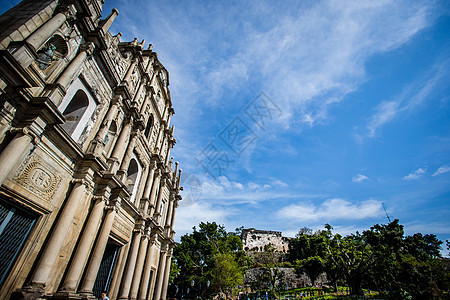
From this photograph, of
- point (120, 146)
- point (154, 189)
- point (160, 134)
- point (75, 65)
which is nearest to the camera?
point (75, 65)

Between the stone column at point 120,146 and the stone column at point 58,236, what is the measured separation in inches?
76.1

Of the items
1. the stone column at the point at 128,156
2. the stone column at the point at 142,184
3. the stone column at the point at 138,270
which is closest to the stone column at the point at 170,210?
the stone column at the point at 138,270

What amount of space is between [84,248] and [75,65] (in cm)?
703

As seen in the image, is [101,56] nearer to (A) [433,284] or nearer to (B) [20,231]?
(B) [20,231]

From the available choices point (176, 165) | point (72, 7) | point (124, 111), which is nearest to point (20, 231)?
point (124, 111)

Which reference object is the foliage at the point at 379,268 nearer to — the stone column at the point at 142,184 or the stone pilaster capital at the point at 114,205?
the stone column at the point at 142,184

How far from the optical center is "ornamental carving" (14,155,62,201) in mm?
6457

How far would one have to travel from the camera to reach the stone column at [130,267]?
10.7m

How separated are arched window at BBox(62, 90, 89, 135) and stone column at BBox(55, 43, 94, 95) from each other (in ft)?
4.38

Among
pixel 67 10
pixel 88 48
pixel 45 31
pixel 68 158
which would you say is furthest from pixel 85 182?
pixel 67 10

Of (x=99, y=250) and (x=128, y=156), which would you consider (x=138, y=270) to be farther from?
(x=128, y=156)

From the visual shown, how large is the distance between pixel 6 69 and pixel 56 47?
326 centimetres

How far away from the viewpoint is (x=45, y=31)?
709cm

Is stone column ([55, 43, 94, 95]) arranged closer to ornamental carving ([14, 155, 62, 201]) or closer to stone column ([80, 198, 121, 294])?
ornamental carving ([14, 155, 62, 201])
